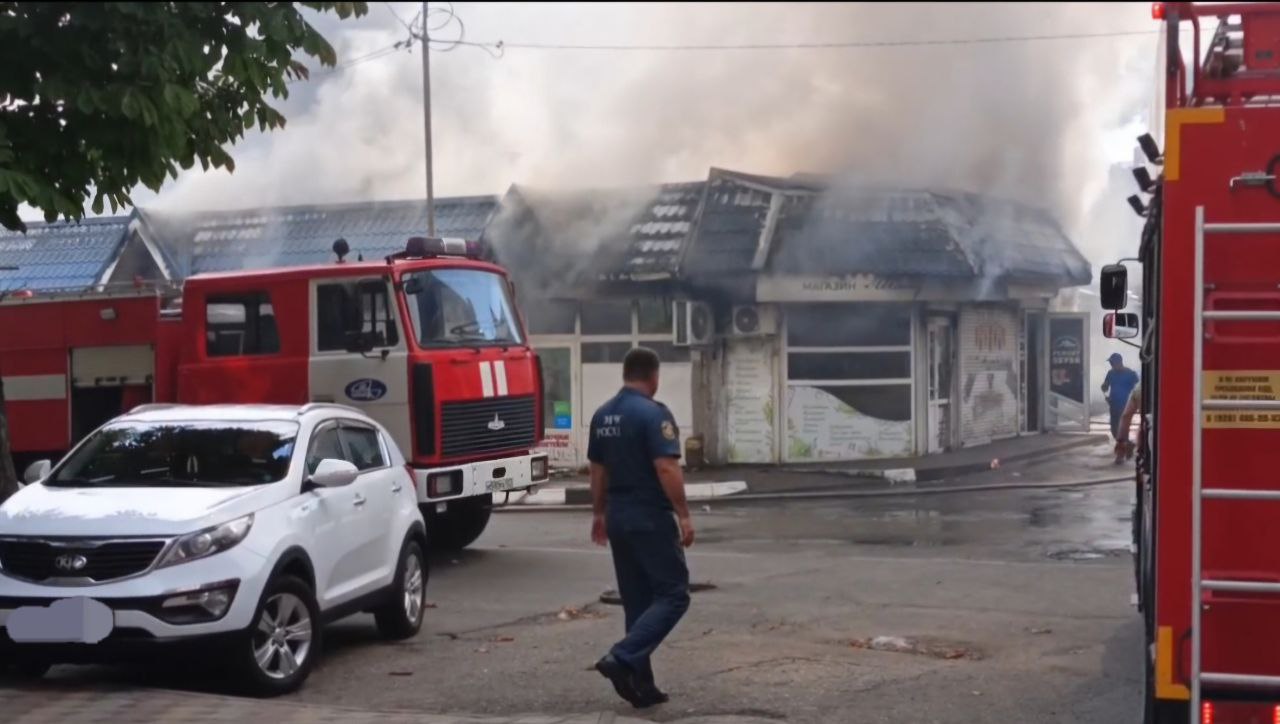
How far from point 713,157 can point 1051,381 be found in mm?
9555

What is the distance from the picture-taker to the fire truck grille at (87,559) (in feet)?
24.4

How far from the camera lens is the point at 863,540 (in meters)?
14.9

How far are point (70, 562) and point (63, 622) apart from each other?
1.00 ft

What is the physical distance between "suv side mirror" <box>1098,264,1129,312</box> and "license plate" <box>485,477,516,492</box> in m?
5.99

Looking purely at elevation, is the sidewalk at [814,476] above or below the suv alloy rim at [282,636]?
below

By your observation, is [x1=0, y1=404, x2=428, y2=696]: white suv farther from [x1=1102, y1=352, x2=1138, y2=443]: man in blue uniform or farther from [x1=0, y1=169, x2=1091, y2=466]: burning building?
[x1=1102, y1=352, x2=1138, y2=443]: man in blue uniform

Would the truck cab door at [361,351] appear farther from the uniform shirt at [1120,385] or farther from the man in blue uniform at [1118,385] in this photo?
the uniform shirt at [1120,385]

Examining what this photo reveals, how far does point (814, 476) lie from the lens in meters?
21.2

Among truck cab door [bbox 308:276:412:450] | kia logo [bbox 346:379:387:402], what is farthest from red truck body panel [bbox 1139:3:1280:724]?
kia logo [bbox 346:379:387:402]

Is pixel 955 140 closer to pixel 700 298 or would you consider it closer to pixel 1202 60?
pixel 700 298

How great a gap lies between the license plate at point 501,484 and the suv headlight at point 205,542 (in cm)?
516

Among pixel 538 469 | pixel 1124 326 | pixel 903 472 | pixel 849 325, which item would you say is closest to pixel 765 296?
pixel 849 325

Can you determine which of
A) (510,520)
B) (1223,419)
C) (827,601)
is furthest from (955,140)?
(1223,419)

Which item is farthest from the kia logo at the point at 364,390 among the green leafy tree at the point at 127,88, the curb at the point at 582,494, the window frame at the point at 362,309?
the curb at the point at 582,494
